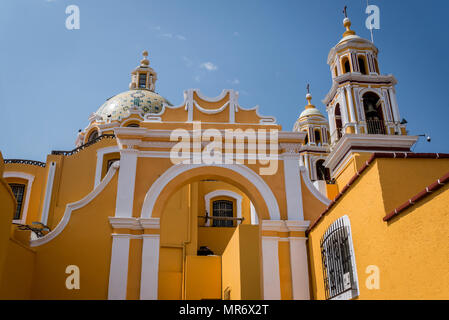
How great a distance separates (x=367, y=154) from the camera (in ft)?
51.0

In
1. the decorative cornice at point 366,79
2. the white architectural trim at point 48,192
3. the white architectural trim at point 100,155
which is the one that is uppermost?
the decorative cornice at point 366,79

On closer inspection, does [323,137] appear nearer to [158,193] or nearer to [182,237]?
[182,237]

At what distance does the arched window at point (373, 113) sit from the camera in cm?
1731

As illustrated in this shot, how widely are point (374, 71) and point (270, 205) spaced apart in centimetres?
1174

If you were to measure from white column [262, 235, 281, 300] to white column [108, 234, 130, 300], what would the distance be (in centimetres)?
310

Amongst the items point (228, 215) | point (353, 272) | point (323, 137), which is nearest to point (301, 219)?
point (353, 272)

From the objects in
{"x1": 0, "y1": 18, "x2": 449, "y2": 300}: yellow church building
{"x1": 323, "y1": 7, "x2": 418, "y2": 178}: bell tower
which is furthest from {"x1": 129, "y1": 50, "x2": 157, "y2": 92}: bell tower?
{"x1": 323, "y1": 7, "x2": 418, "y2": 178}: bell tower

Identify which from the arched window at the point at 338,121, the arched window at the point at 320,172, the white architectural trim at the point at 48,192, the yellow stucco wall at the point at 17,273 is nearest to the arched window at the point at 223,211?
the arched window at the point at 338,121

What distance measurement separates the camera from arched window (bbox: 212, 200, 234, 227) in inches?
792

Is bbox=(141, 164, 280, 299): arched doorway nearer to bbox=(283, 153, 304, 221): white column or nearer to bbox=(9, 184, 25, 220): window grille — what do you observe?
bbox=(283, 153, 304, 221): white column

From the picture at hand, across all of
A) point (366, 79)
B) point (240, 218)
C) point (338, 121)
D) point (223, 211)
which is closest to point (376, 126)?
point (338, 121)

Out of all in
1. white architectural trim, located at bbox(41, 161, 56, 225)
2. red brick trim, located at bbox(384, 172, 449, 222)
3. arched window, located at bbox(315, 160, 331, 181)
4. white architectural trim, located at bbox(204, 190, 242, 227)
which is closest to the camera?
red brick trim, located at bbox(384, 172, 449, 222)

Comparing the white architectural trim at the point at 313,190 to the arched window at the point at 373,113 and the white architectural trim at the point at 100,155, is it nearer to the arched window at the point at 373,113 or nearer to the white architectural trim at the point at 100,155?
the arched window at the point at 373,113

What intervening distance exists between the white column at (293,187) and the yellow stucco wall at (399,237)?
8.85 ft
